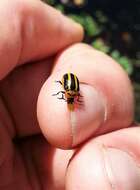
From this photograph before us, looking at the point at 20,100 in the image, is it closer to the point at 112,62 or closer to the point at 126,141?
the point at 112,62

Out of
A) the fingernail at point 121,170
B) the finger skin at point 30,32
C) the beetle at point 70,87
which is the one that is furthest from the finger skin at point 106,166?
the finger skin at point 30,32

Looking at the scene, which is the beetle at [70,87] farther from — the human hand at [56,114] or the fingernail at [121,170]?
the fingernail at [121,170]

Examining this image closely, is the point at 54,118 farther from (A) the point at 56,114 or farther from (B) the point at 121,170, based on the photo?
(B) the point at 121,170

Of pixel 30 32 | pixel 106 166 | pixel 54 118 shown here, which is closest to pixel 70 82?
pixel 54 118

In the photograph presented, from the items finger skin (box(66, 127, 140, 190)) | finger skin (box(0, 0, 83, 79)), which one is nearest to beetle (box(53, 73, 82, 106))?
finger skin (box(66, 127, 140, 190))

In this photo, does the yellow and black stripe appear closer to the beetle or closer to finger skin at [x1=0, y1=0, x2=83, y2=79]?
the beetle

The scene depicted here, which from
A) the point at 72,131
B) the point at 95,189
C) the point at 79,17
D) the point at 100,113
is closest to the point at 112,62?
the point at 100,113
